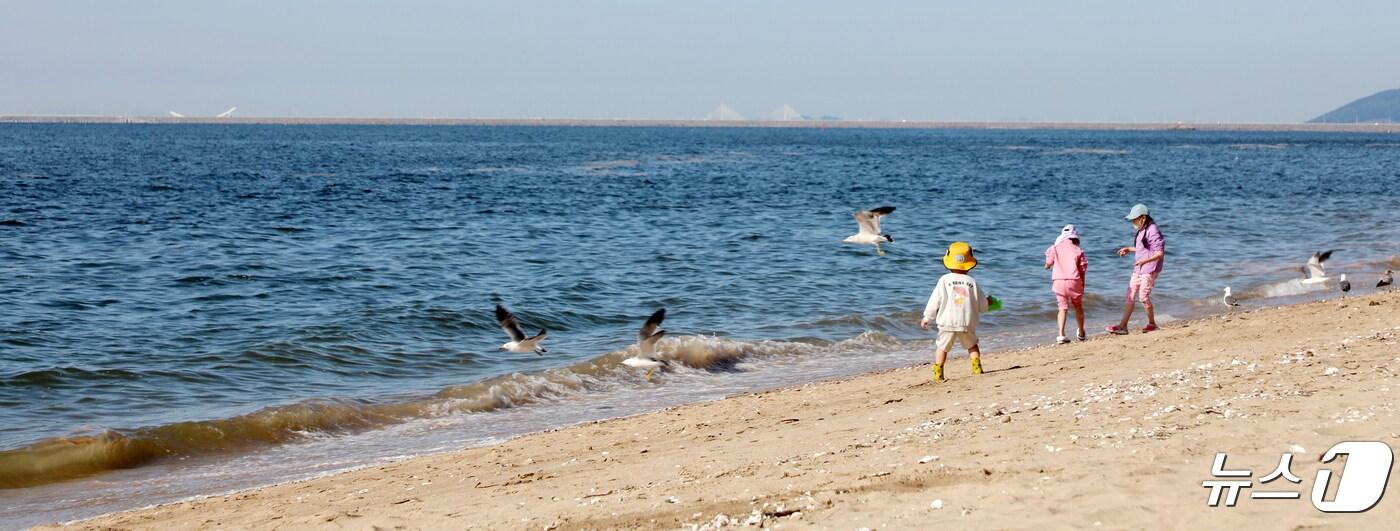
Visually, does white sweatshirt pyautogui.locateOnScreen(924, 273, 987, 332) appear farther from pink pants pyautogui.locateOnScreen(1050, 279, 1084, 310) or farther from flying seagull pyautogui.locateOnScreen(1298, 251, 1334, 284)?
flying seagull pyautogui.locateOnScreen(1298, 251, 1334, 284)

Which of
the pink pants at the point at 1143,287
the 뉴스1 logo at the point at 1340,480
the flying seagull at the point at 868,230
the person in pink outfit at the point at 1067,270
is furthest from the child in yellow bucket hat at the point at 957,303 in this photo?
the flying seagull at the point at 868,230

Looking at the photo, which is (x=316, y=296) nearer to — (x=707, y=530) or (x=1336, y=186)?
(x=707, y=530)

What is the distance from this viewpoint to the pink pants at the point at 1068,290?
13.1m

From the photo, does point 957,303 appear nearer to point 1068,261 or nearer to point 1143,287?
point 1068,261

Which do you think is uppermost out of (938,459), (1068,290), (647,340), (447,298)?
(938,459)

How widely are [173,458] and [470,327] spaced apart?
623cm

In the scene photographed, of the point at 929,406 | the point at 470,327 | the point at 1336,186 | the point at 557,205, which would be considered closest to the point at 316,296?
the point at 470,327

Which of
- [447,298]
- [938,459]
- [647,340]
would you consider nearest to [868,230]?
[647,340]

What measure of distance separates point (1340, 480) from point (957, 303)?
15.1ft

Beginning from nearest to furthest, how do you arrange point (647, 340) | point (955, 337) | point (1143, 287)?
point (955, 337) < point (647, 340) < point (1143, 287)

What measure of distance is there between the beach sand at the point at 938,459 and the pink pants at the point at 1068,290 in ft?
7.27

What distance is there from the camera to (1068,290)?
516 inches

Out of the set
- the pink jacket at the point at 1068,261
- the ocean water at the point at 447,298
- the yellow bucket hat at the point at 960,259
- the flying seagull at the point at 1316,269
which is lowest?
the ocean water at the point at 447,298

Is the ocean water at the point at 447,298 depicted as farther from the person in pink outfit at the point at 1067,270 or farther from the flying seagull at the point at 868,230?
the person in pink outfit at the point at 1067,270
